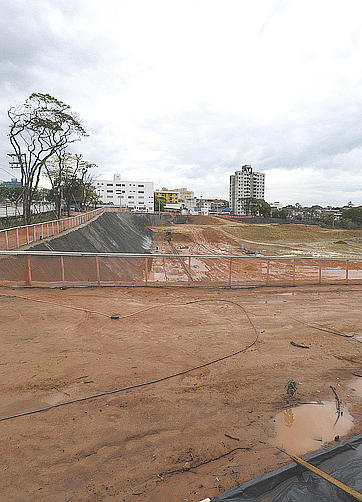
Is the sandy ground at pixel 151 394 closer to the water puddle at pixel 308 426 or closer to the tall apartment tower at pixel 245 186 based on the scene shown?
the water puddle at pixel 308 426

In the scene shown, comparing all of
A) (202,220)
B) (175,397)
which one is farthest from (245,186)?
(175,397)

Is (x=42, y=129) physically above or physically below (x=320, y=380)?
above

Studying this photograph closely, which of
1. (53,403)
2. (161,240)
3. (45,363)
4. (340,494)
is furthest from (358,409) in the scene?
(161,240)

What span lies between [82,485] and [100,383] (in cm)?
221

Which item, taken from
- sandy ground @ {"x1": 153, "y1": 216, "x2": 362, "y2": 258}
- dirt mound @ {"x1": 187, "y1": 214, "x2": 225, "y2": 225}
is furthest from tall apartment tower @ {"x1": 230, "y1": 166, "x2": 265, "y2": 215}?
sandy ground @ {"x1": 153, "y1": 216, "x2": 362, "y2": 258}

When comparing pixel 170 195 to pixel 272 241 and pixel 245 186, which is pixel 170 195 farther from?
pixel 272 241

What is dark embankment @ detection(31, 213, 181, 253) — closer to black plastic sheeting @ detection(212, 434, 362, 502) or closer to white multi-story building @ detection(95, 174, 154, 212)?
black plastic sheeting @ detection(212, 434, 362, 502)

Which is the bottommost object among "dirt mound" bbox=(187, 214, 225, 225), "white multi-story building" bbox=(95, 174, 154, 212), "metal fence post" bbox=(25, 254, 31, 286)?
"metal fence post" bbox=(25, 254, 31, 286)

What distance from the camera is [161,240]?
1976 inches

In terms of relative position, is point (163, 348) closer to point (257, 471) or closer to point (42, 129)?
point (257, 471)

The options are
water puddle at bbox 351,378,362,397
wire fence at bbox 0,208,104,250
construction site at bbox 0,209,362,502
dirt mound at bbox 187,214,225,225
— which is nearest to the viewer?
construction site at bbox 0,209,362,502

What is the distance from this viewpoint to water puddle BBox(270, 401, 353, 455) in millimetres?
4270

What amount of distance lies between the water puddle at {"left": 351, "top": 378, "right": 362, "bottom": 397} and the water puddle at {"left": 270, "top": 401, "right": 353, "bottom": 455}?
0.71 metres

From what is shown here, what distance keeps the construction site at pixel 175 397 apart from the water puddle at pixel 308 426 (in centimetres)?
2
